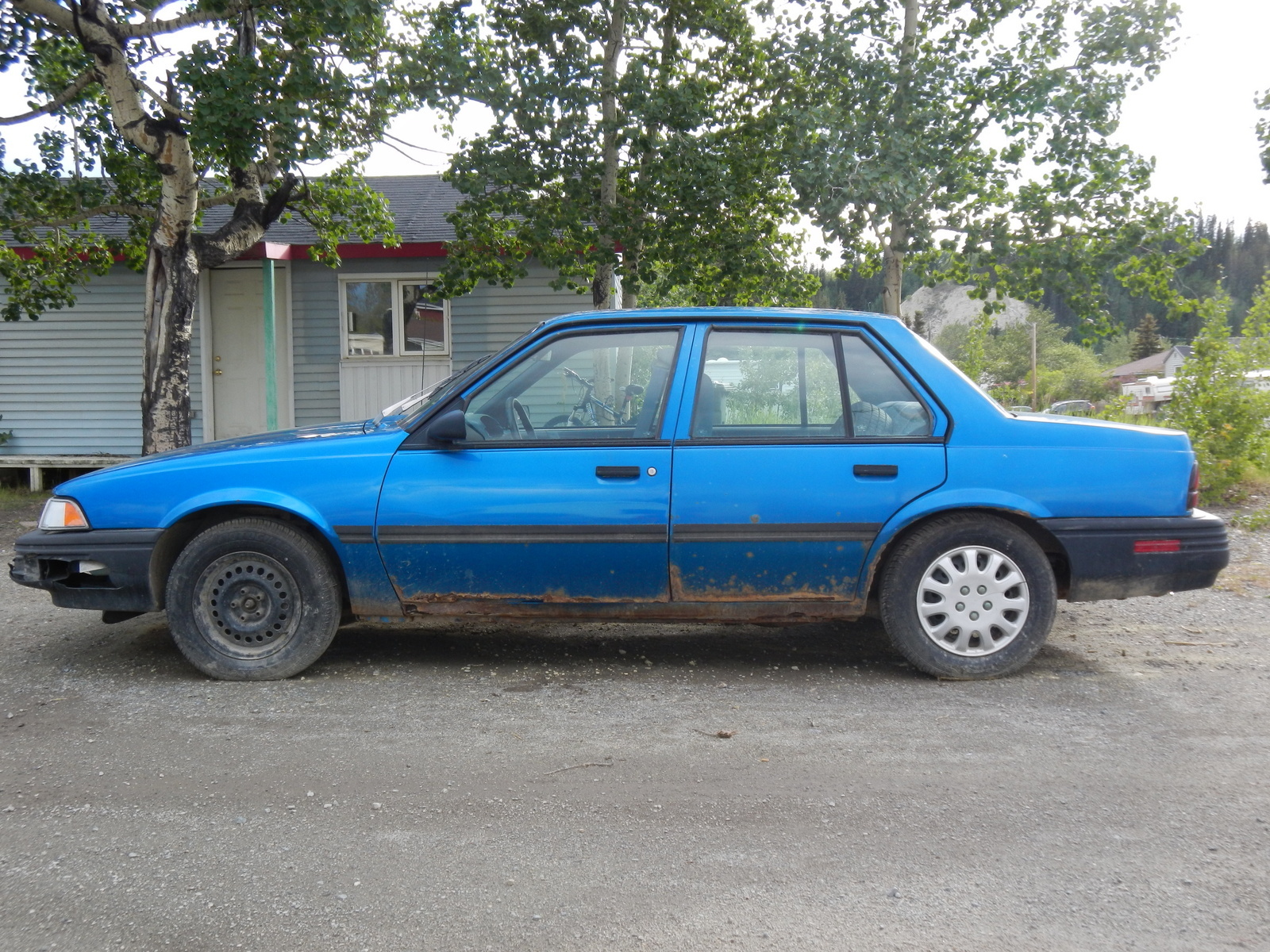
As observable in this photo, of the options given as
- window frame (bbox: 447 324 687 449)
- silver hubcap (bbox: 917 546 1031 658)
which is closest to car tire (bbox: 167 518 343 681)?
window frame (bbox: 447 324 687 449)

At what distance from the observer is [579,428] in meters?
4.45

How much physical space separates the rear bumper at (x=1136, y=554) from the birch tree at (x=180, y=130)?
7.72m

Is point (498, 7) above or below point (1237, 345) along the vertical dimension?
above

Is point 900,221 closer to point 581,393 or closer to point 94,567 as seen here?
point 581,393

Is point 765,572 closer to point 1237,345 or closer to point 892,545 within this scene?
point 892,545

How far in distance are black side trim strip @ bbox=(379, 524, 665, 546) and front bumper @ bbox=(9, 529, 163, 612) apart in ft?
3.54

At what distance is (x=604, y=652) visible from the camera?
16.4 feet

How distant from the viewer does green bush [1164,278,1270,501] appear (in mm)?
9484

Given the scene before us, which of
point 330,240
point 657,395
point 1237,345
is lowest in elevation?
point 657,395

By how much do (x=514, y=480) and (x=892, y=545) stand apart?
5.52 feet

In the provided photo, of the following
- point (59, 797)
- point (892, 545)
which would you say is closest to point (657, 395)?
point (892, 545)

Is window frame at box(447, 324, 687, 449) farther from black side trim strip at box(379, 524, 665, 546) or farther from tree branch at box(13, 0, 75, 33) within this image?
tree branch at box(13, 0, 75, 33)

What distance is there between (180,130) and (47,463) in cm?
637

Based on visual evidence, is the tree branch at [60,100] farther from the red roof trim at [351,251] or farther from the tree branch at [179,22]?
the red roof trim at [351,251]
